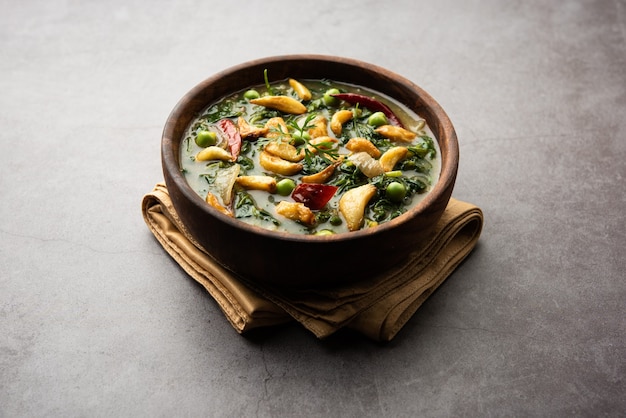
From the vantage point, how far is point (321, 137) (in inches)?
154

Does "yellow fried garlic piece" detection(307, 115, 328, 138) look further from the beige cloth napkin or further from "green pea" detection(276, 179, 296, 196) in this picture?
the beige cloth napkin

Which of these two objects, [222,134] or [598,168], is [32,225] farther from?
[598,168]

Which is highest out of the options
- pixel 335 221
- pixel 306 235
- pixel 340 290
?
pixel 306 235

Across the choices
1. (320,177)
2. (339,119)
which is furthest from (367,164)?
(339,119)

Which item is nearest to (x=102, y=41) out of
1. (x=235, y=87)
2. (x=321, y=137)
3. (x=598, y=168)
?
(x=235, y=87)

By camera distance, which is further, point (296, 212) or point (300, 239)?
point (296, 212)

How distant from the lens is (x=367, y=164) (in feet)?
12.1

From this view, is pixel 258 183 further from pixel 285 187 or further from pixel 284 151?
pixel 284 151

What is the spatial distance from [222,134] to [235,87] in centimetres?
44

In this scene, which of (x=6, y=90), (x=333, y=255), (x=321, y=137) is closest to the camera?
(x=333, y=255)

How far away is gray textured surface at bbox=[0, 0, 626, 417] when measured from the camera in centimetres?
342

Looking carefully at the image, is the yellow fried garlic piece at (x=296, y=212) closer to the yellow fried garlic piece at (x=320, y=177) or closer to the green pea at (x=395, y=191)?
the yellow fried garlic piece at (x=320, y=177)

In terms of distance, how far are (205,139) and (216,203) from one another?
503 millimetres

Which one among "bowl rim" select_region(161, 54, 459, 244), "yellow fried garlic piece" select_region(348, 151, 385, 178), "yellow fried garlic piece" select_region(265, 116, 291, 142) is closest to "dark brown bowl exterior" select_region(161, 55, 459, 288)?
"bowl rim" select_region(161, 54, 459, 244)
